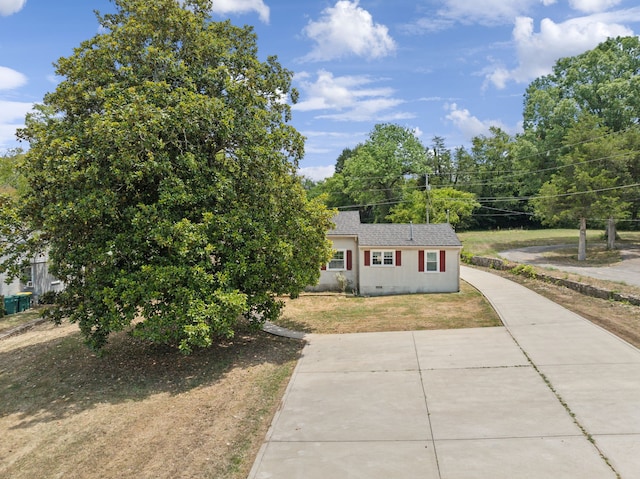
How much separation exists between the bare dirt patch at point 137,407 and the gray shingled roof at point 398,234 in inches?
359

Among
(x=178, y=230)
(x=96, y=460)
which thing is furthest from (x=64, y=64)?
(x=96, y=460)

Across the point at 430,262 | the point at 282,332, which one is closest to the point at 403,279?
the point at 430,262

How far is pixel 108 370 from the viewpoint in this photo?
39.4 feet

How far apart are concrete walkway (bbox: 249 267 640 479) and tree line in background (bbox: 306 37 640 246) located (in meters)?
22.6

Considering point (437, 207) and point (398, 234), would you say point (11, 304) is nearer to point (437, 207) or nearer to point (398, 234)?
point (398, 234)

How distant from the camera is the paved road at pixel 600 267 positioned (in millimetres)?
23266

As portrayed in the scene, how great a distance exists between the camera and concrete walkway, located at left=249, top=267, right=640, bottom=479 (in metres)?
6.52

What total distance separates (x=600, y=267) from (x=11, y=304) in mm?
33383

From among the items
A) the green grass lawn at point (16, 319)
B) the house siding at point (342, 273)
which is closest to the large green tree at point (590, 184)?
the house siding at point (342, 273)

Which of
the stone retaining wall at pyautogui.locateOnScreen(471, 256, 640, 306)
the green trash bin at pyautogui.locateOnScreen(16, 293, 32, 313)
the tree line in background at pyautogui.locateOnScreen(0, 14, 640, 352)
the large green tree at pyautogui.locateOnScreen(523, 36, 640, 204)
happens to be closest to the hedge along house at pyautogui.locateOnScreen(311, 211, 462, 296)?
the stone retaining wall at pyautogui.locateOnScreen(471, 256, 640, 306)

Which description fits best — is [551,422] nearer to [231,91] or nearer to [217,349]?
[217,349]

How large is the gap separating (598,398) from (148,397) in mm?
9670

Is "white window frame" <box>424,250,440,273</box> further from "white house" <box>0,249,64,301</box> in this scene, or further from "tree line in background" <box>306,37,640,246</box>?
"white house" <box>0,249,64,301</box>

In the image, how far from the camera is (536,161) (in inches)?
1718
